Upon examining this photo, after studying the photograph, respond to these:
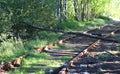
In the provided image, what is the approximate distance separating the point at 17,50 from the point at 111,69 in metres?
4.11

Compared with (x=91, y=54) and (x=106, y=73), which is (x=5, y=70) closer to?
(x=106, y=73)

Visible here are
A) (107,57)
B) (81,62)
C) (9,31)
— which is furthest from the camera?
(9,31)

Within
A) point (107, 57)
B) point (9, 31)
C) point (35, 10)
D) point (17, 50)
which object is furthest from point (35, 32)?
point (107, 57)

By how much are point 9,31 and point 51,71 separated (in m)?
5.37

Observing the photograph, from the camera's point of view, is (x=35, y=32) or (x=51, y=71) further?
(x=35, y=32)

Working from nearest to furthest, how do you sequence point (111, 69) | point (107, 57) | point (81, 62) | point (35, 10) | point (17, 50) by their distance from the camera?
point (111, 69)
point (81, 62)
point (107, 57)
point (17, 50)
point (35, 10)

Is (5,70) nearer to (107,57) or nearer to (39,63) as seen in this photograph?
(39,63)

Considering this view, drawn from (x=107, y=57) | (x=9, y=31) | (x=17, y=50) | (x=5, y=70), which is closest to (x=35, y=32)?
(x=9, y=31)

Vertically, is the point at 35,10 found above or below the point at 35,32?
above

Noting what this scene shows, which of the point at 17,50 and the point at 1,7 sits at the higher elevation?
the point at 1,7

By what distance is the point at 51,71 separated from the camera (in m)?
8.97

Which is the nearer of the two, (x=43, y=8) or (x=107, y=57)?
(x=107, y=57)

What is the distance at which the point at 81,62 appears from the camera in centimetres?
1028

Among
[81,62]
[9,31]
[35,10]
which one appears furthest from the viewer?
[35,10]
